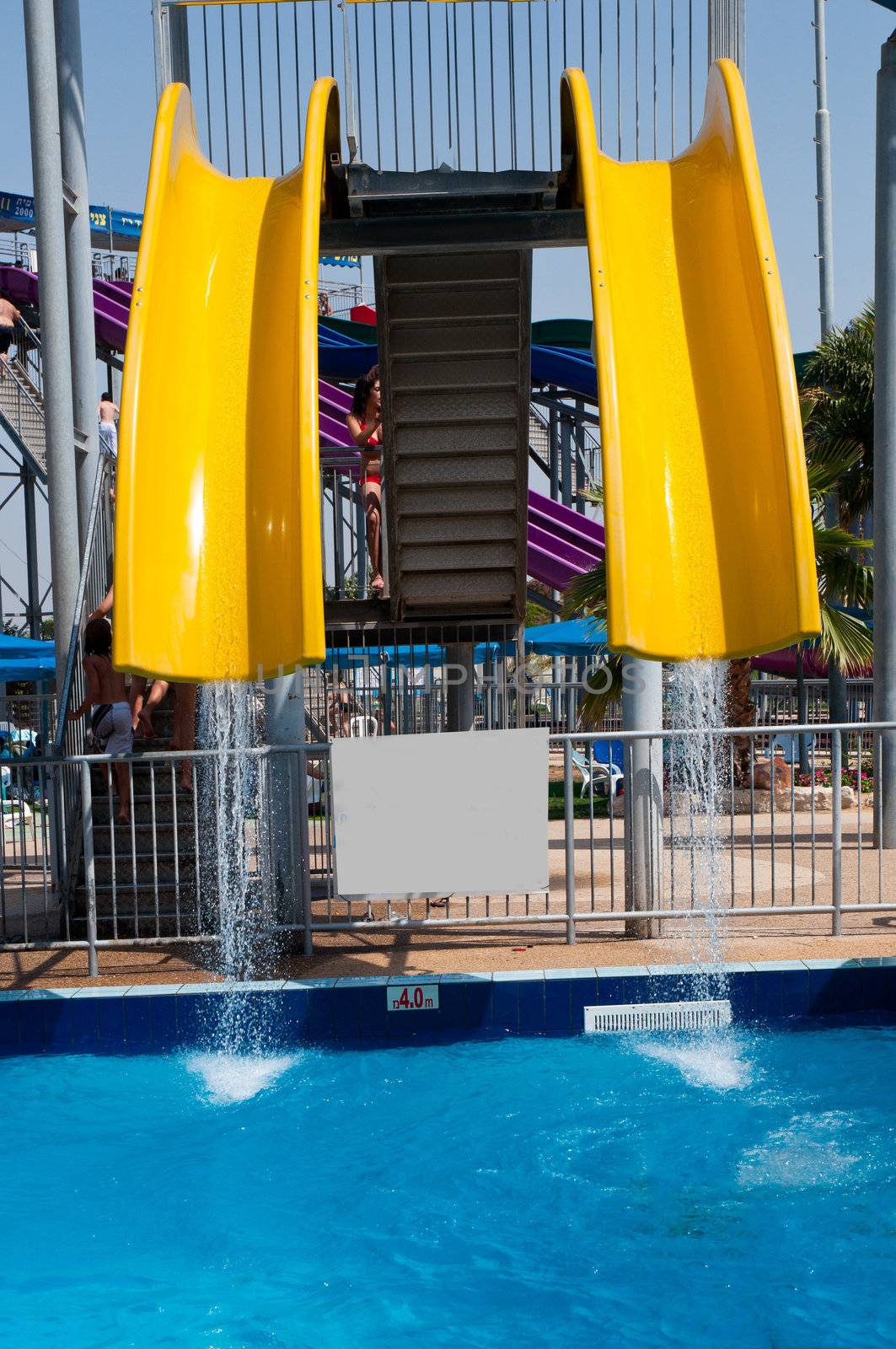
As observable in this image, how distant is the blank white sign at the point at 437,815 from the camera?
7332mm

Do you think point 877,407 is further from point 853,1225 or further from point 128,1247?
point 128,1247

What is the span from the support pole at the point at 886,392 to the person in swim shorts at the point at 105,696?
6.41 meters

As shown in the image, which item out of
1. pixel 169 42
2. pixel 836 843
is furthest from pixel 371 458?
pixel 836 843

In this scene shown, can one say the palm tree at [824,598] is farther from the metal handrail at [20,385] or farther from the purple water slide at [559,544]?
the metal handrail at [20,385]

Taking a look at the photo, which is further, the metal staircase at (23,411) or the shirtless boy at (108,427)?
the metal staircase at (23,411)

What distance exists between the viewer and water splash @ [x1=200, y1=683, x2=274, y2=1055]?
22.6ft

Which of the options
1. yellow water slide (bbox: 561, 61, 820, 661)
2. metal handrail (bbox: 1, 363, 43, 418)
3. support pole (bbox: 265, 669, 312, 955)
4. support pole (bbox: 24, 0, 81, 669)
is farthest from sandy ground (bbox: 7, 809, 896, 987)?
metal handrail (bbox: 1, 363, 43, 418)

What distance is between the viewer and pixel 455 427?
349 inches

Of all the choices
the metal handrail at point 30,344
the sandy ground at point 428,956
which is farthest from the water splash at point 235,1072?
the metal handrail at point 30,344

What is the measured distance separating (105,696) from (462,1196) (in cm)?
486

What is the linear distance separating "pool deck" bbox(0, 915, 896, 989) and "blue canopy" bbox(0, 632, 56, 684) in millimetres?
9332

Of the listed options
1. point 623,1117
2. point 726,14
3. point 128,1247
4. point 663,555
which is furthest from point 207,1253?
point 726,14

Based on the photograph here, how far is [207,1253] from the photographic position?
507 centimetres

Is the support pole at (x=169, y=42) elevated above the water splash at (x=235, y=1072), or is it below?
above
